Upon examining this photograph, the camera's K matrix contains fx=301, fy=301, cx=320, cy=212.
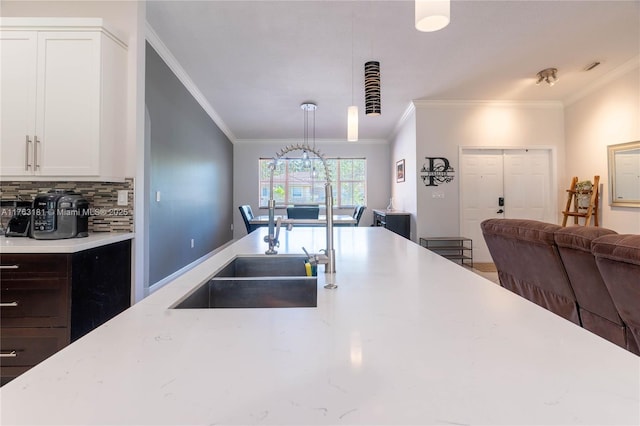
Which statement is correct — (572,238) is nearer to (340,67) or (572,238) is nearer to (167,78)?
(340,67)

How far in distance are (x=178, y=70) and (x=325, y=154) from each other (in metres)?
4.36

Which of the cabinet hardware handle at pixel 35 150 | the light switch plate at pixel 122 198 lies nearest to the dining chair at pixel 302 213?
the light switch plate at pixel 122 198

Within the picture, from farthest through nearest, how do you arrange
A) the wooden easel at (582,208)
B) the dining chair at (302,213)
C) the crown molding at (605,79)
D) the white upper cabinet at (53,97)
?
the dining chair at (302,213), the wooden easel at (582,208), the crown molding at (605,79), the white upper cabinet at (53,97)

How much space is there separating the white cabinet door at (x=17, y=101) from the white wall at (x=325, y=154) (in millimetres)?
5656

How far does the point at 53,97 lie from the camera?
1.89m

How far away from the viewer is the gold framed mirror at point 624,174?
12.3 feet

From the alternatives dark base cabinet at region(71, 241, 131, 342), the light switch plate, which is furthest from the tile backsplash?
dark base cabinet at region(71, 241, 131, 342)

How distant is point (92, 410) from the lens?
38cm

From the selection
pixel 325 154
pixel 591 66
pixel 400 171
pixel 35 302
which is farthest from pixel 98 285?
pixel 325 154

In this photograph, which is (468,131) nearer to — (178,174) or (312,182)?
(312,182)

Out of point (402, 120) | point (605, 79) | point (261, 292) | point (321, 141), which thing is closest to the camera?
point (261, 292)

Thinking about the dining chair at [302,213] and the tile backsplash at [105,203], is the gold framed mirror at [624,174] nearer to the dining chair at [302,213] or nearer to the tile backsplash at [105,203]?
the dining chair at [302,213]

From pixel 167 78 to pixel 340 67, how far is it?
2010mm

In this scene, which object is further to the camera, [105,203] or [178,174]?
[178,174]
